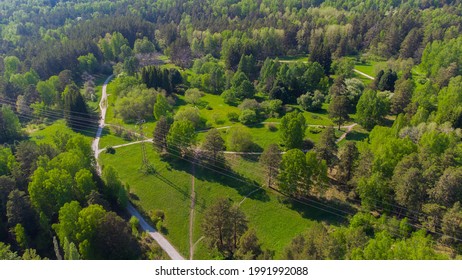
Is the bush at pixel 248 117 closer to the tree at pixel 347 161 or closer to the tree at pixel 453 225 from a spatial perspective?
the tree at pixel 347 161

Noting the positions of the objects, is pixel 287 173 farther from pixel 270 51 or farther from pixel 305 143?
pixel 270 51

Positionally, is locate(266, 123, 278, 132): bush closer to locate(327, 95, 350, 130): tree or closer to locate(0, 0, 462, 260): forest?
locate(0, 0, 462, 260): forest

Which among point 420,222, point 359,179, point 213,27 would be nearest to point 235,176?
point 359,179

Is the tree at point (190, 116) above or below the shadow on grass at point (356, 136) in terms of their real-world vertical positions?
below

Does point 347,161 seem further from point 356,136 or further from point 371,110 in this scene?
point 371,110

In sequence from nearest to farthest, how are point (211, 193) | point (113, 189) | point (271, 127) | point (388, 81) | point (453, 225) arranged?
point (453, 225) → point (113, 189) → point (211, 193) → point (271, 127) → point (388, 81)

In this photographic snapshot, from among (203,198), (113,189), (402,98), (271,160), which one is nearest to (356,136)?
(402,98)

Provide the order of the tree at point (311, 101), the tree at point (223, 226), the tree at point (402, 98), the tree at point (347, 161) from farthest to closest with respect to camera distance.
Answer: the tree at point (311, 101)
the tree at point (402, 98)
the tree at point (347, 161)
the tree at point (223, 226)

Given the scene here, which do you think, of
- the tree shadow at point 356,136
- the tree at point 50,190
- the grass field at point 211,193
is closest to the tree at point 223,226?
the grass field at point 211,193
